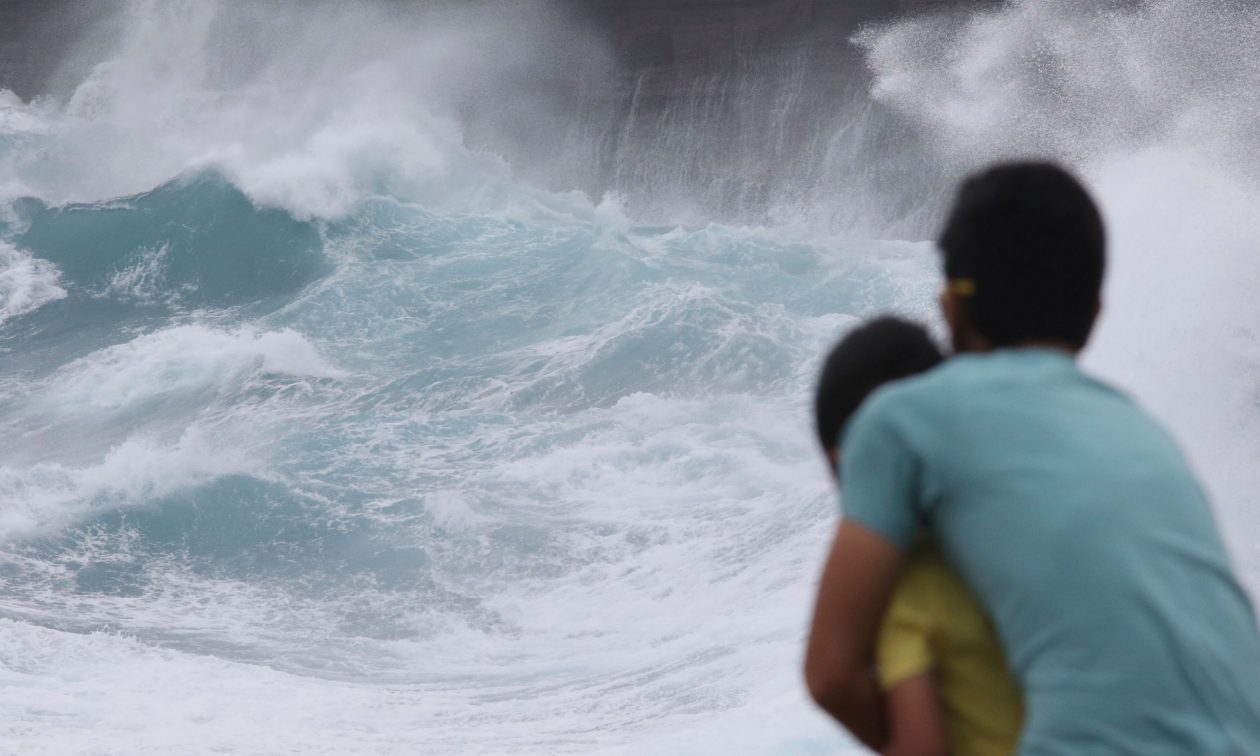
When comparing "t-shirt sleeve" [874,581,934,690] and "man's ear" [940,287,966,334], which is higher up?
"man's ear" [940,287,966,334]

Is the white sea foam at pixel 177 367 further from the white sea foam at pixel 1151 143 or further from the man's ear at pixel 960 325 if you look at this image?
the man's ear at pixel 960 325

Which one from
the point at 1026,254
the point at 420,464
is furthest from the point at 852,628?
the point at 420,464

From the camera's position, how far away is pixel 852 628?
83 cm

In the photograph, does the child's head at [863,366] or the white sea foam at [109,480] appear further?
the white sea foam at [109,480]

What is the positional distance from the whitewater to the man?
9.10 ft

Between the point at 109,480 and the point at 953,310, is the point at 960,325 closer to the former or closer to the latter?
the point at 953,310

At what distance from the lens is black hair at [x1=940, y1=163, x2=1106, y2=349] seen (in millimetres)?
866

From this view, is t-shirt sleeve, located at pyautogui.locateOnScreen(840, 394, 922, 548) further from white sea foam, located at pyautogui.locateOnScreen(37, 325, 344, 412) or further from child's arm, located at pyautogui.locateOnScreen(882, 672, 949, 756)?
white sea foam, located at pyautogui.locateOnScreen(37, 325, 344, 412)

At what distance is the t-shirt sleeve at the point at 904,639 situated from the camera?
0.82 metres

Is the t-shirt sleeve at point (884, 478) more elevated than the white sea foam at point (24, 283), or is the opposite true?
the white sea foam at point (24, 283)

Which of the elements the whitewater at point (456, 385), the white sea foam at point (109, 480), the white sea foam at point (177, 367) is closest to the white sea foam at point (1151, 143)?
the whitewater at point (456, 385)

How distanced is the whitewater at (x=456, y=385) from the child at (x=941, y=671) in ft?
8.99

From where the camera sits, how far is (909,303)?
14.1 meters

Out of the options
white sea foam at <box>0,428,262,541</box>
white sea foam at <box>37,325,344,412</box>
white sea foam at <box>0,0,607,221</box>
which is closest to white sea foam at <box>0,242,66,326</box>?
white sea foam at <box>37,325,344,412</box>
